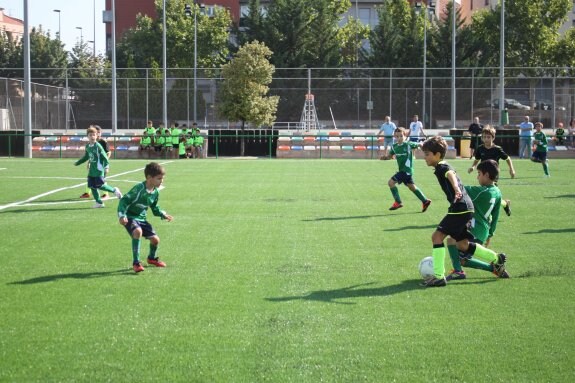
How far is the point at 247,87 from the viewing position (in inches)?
1858

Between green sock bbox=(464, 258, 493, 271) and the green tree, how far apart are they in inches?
1491

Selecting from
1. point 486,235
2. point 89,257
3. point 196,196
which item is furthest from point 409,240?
point 196,196

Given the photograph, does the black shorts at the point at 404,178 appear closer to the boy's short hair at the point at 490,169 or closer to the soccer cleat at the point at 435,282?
the boy's short hair at the point at 490,169

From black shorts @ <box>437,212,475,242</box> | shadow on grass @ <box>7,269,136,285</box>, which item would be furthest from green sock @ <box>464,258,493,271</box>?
shadow on grass @ <box>7,269,136,285</box>

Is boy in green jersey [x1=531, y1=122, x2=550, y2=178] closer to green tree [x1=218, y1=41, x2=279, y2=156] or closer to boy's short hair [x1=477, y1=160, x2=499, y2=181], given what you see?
boy's short hair [x1=477, y1=160, x2=499, y2=181]

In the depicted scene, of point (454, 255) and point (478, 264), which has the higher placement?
point (454, 255)

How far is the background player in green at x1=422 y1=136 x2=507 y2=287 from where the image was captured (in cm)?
881

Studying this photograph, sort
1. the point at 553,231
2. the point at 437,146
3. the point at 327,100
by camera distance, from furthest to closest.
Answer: the point at 327,100, the point at 553,231, the point at 437,146

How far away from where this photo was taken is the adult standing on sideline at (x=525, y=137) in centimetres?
3825

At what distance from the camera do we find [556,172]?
27969mm

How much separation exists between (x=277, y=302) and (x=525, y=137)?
32390 millimetres

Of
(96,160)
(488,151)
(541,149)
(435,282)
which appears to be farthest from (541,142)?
(435,282)

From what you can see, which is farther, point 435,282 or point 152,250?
point 152,250

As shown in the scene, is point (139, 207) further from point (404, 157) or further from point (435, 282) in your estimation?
point (404, 157)
